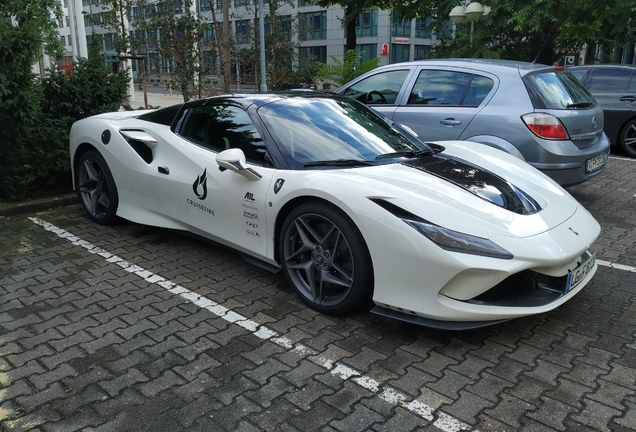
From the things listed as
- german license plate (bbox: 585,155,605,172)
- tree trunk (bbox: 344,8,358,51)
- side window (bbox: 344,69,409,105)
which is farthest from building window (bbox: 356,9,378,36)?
german license plate (bbox: 585,155,605,172)

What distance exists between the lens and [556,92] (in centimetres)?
586

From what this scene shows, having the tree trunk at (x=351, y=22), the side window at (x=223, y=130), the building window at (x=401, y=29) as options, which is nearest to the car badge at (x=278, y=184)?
the side window at (x=223, y=130)

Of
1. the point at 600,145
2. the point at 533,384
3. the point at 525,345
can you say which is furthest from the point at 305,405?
the point at 600,145

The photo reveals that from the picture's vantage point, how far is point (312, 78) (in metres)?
13.6

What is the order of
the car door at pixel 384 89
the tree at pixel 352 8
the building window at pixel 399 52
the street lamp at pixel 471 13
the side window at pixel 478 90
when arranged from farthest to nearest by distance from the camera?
the building window at pixel 399 52, the tree at pixel 352 8, the street lamp at pixel 471 13, the car door at pixel 384 89, the side window at pixel 478 90

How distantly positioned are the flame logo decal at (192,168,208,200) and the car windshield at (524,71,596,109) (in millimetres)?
3508

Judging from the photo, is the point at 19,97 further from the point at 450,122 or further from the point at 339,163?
the point at 450,122

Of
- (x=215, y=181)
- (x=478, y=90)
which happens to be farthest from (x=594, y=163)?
(x=215, y=181)

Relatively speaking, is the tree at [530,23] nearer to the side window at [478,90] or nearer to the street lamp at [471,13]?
the street lamp at [471,13]

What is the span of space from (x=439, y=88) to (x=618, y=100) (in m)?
5.07

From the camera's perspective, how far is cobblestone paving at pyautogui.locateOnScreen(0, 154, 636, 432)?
2.54 metres

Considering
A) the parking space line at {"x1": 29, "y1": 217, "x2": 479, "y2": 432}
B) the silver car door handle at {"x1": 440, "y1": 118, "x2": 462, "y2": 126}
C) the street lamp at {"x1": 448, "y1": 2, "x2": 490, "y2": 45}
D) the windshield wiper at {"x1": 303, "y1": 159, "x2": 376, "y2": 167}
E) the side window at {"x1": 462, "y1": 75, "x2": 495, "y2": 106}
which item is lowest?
the parking space line at {"x1": 29, "y1": 217, "x2": 479, "y2": 432}

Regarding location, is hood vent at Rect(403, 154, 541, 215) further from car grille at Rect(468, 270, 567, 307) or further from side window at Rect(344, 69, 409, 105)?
side window at Rect(344, 69, 409, 105)

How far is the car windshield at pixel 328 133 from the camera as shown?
3.79 meters
